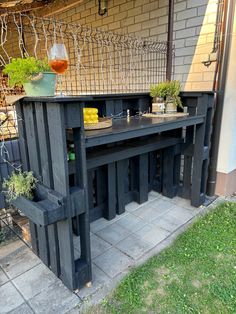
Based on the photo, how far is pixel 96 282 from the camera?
5.62ft

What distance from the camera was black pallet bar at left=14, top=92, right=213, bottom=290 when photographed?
1381 mm

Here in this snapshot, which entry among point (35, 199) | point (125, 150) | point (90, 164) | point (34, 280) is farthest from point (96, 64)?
point (34, 280)

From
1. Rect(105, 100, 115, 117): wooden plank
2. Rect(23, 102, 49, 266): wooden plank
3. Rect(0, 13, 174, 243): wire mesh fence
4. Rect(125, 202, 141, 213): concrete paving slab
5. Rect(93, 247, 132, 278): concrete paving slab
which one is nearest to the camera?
Rect(23, 102, 49, 266): wooden plank

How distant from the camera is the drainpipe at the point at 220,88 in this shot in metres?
2.43

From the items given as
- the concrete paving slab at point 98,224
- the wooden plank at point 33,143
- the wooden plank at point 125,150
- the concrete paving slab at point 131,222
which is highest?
the wooden plank at point 33,143

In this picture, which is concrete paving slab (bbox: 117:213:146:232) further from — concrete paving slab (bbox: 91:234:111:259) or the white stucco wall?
the white stucco wall

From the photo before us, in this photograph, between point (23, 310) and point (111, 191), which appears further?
point (111, 191)

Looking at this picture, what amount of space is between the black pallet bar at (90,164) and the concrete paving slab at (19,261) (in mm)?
71

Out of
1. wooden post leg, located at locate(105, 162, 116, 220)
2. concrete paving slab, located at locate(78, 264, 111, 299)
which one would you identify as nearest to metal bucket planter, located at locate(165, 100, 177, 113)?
wooden post leg, located at locate(105, 162, 116, 220)

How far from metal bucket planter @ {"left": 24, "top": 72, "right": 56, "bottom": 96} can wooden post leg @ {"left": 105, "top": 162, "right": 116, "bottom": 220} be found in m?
1.14

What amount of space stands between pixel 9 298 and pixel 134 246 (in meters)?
1.02

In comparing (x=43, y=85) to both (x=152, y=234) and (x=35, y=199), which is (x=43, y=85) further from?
(x=152, y=234)

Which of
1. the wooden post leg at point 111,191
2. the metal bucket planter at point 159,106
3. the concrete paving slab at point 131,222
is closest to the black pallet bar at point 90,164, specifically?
the wooden post leg at point 111,191

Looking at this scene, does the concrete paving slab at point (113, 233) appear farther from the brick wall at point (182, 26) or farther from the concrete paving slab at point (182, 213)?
the brick wall at point (182, 26)
